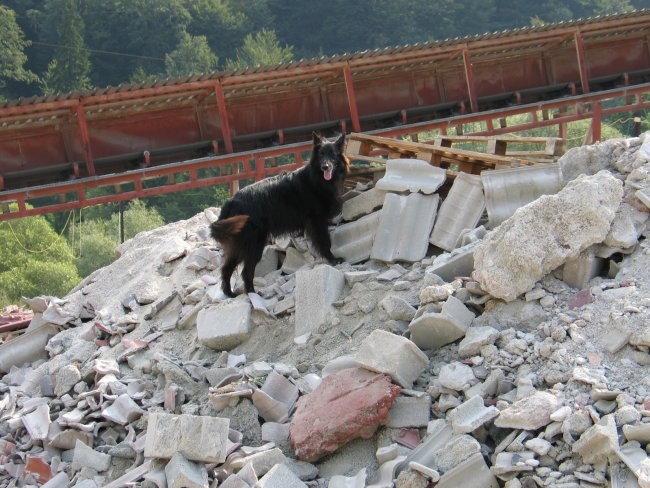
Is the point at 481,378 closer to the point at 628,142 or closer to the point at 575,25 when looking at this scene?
the point at 628,142

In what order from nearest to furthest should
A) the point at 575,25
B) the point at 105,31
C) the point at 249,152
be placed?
the point at 249,152 < the point at 575,25 < the point at 105,31

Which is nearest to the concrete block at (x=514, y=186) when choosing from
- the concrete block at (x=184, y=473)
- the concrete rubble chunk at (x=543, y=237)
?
the concrete rubble chunk at (x=543, y=237)

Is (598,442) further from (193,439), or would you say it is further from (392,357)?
(193,439)

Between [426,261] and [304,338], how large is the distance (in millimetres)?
1448

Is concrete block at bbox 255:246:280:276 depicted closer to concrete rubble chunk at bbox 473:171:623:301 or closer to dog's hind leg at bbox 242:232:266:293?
dog's hind leg at bbox 242:232:266:293

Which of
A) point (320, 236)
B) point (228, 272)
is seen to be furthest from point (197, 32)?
point (228, 272)

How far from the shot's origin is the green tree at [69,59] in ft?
183

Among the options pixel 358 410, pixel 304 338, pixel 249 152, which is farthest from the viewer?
pixel 249 152

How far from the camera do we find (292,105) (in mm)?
17641

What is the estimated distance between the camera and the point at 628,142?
8953mm

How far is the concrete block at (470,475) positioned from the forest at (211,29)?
5246cm

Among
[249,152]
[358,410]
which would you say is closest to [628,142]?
[358,410]

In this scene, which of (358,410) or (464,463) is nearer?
(464,463)

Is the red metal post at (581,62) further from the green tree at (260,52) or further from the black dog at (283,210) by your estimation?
the green tree at (260,52)
